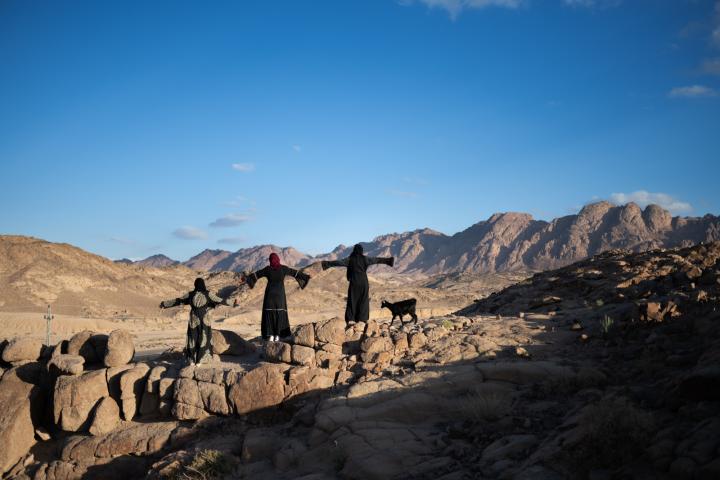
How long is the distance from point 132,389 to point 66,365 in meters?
1.66

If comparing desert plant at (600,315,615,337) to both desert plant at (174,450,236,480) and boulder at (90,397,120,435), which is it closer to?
desert plant at (174,450,236,480)

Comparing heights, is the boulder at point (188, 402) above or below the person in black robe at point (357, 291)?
below

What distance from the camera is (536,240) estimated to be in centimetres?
9281

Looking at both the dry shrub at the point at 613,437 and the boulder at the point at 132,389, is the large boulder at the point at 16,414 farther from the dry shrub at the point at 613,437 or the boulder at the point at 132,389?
the dry shrub at the point at 613,437

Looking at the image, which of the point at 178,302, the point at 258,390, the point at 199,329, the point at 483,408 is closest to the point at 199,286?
the point at 178,302

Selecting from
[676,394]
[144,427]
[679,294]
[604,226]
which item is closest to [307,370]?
[144,427]

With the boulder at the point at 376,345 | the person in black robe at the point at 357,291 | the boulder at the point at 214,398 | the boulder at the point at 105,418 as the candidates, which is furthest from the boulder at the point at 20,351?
the boulder at the point at 376,345

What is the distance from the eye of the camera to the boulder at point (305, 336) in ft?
31.5

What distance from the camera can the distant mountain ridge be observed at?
7512 centimetres

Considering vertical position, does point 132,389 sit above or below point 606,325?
below

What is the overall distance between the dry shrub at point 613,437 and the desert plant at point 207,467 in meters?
4.75

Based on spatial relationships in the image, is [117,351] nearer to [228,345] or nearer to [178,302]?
[178,302]

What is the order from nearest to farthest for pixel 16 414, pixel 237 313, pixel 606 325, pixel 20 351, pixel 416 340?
pixel 606 325 < pixel 416 340 < pixel 16 414 < pixel 20 351 < pixel 237 313

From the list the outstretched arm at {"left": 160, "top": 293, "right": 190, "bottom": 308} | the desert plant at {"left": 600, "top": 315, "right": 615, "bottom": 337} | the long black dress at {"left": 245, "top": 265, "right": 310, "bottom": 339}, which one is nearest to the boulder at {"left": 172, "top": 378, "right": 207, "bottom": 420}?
the outstretched arm at {"left": 160, "top": 293, "right": 190, "bottom": 308}
